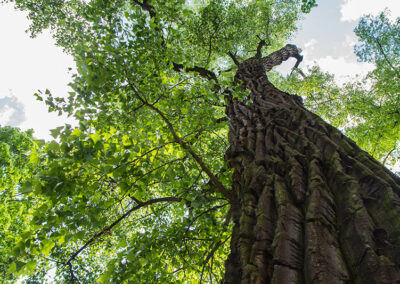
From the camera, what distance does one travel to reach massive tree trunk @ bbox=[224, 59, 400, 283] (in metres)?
1.20

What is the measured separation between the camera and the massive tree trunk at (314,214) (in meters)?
1.20

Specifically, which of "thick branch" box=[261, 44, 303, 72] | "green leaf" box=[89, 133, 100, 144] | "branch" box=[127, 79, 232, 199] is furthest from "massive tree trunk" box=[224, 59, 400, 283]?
"thick branch" box=[261, 44, 303, 72]

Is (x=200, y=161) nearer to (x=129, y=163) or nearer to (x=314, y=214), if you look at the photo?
(x=129, y=163)

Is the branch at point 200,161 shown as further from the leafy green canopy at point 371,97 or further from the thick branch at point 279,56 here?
the leafy green canopy at point 371,97

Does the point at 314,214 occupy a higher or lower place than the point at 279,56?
lower

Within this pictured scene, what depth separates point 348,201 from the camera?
155 centimetres

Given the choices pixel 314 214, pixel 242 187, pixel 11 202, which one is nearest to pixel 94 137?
pixel 242 187

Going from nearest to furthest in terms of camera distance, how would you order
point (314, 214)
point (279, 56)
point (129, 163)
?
point (314, 214) < point (129, 163) < point (279, 56)

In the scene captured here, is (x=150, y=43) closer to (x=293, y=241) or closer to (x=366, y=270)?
(x=293, y=241)

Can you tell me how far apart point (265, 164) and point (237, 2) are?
13.4 metres

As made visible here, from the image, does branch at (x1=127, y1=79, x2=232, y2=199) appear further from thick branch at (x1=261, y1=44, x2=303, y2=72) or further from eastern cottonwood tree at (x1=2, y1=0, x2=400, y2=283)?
thick branch at (x1=261, y1=44, x2=303, y2=72)

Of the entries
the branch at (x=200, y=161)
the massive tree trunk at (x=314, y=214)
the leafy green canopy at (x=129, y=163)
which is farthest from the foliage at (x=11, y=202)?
the massive tree trunk at (x=314, y=214)

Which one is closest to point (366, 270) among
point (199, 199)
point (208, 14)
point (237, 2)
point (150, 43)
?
point (199, 199)

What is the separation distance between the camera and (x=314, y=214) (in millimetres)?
1492
